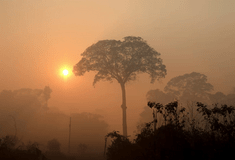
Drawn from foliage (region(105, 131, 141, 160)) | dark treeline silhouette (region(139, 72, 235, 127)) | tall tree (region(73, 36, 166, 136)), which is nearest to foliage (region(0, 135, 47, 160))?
foliage (region(105, 131, 141, 160))

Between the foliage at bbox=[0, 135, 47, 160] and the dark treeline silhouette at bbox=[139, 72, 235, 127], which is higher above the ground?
the dark treeline silhouette at bbox=[139, 72, 235, 127]

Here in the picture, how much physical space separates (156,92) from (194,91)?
8388 millimetres

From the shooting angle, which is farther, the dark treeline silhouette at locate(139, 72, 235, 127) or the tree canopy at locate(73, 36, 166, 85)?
the dark treeline silhouette at locate(139, 72, 235, 127)

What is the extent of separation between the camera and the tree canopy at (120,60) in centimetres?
3175

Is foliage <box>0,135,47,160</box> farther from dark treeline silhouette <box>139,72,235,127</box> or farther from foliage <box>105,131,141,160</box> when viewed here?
dark treeline silhouette <box>139,72,235,127</box>

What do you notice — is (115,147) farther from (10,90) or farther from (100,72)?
(10,90)

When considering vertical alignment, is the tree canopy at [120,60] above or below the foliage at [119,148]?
above

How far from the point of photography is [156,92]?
5341cm

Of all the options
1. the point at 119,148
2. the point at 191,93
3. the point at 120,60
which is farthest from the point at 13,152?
the point at 191,93

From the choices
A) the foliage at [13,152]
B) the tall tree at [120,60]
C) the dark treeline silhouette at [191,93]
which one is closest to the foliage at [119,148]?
the foliage at [13,152]

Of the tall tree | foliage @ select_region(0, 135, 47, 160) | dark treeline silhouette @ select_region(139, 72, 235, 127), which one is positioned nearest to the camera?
foliage @ select_region(0, 135, 47, 160)

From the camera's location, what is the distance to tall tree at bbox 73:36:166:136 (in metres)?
31.8

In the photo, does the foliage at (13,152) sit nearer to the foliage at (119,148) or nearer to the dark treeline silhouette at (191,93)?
the foliage at (119,148)

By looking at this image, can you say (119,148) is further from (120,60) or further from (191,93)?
(191,93)
